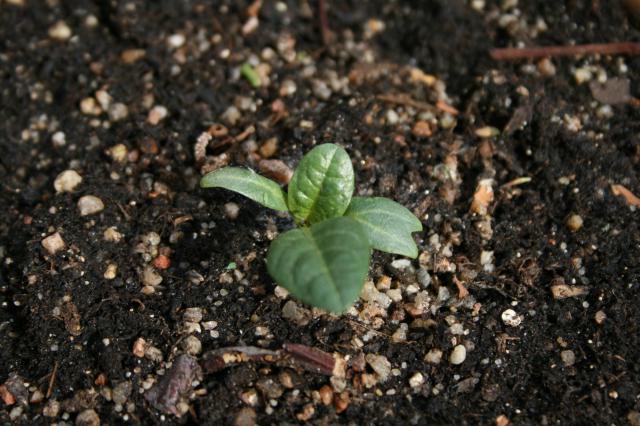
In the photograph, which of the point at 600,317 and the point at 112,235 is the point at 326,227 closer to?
the point at 112,235

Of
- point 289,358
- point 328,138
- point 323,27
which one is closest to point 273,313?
point 289,358

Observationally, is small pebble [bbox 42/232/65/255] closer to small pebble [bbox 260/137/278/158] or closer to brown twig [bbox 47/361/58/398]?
brown twig [bbox 47/361/58/398]

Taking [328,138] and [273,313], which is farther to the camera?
[328,138]

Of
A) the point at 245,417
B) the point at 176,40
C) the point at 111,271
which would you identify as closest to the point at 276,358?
the point at 245,417

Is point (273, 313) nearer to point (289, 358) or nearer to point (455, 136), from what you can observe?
point (289, 358)

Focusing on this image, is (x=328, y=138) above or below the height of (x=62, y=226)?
above

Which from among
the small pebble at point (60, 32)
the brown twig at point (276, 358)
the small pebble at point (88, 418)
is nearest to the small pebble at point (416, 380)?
the brown twig at point (276, 358)
